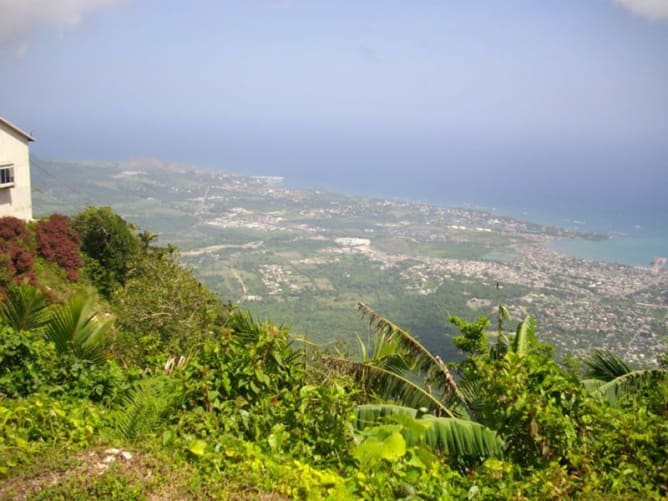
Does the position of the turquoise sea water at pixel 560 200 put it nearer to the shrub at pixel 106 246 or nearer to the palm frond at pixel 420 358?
the shrub at pixel 106 246

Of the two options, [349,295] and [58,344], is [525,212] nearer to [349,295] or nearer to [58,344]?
[349,295]

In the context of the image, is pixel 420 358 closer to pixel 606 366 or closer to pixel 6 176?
pixel 606 366

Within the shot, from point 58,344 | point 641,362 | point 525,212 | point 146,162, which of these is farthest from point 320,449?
point 146,162

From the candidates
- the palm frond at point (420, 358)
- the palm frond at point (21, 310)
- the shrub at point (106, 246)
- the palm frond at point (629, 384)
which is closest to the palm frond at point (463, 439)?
the palm frond at point (420, 358)

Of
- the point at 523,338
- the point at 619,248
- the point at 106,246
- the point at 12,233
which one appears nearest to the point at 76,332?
the point at 523,338

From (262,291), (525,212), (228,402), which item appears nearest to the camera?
(228,402)
